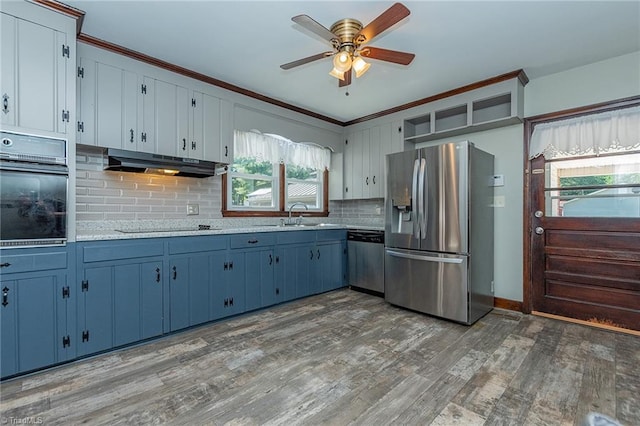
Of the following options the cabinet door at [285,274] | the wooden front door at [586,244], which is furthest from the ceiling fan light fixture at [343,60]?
the wooden front door at [586,244]

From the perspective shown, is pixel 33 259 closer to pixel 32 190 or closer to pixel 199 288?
pixel 32 190

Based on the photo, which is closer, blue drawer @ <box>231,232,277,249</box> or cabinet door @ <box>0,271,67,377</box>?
cabinet door @ <box>0,271,67,377</box>

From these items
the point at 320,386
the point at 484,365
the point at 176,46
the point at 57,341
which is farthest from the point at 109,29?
the point at 484,365

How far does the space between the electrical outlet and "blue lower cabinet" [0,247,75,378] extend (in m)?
1.35

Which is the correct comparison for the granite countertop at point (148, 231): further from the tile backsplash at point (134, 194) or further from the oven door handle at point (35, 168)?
the oven door handle at point (35, 168)

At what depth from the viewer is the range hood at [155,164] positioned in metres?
2.75

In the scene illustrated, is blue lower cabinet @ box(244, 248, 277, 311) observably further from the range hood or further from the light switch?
the light switch

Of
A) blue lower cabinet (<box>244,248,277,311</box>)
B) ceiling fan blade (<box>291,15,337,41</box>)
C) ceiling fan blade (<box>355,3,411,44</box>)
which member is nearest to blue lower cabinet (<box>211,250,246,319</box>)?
blue lower cabinet (<box>244,248,277,311</box>)

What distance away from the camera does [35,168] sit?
6.89 feet

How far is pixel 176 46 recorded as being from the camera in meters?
2.75

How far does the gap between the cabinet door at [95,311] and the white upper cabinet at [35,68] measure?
1.10 m

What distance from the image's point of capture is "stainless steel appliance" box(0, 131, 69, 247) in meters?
2.00

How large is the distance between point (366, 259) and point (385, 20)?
296 centimetres

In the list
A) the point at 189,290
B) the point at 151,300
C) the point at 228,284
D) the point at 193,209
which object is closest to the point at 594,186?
the point at 228,284
